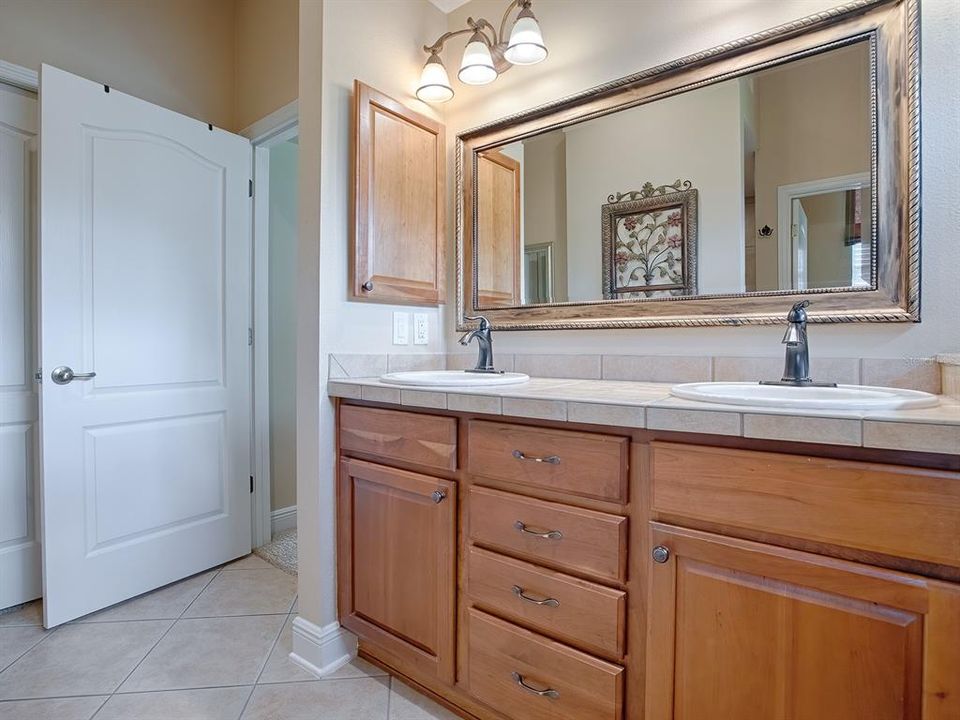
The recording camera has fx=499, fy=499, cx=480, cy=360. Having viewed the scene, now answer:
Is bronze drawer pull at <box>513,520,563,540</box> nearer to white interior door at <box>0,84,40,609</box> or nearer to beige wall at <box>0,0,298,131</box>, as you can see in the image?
white interior door at <box>0,84,40,609</box>

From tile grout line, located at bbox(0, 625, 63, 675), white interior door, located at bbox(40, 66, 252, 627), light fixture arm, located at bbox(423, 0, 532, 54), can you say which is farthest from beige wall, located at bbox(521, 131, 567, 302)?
tile grout line, located at bbox(0, 625, 63, 675)

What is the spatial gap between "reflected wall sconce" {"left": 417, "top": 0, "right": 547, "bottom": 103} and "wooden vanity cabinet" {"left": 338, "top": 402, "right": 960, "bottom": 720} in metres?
1.17

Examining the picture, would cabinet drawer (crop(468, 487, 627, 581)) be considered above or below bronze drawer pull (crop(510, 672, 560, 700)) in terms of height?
above

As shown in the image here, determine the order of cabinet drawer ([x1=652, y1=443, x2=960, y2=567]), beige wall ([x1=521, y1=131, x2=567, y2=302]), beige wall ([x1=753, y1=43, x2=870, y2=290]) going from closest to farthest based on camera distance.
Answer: cabinet drawer ([x1=652, y1=443, x2=960, y2=567]), beige wall ([x1=753, y1=43, x2=870, y2=290]), beige wall ([x1=521, y1=131, x2=567, y2=302])

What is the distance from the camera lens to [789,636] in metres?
0.84

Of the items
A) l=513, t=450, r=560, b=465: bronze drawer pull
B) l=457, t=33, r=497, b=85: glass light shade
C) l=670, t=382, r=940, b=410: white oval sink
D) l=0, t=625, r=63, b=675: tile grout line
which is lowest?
l=0, t=625, r=63, b=675: tile grout line

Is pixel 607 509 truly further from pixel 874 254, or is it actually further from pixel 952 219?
pixel 952 219

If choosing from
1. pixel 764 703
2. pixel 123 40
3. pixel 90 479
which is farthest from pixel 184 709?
pixel 123 40

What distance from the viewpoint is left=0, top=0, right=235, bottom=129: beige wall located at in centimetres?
195

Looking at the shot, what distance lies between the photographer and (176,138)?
7.04ft

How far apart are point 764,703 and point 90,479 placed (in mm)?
2229

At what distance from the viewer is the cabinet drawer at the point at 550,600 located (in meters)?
1.03

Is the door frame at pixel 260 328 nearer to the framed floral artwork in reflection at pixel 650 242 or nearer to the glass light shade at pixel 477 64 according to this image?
the glass light shade at pixel 477 64

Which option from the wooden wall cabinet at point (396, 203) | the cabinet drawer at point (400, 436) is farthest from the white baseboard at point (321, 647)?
the wooden wall cabinet at point (396, 203)
